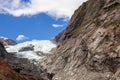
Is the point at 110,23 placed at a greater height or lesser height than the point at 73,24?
lesser

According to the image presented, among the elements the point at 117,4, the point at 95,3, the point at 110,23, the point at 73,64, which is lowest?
the point at 73,64

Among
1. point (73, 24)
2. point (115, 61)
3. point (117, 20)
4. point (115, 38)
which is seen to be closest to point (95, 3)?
point (73, 24)

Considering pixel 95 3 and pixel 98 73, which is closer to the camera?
pixel 98 73

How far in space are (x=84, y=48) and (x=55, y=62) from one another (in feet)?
98.3

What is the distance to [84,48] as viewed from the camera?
5536 inches

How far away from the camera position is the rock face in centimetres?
11781

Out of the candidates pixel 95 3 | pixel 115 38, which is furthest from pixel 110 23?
pixel 95 3

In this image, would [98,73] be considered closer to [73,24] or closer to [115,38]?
[115,38]

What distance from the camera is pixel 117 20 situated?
456 ft

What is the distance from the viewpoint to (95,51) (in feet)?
418

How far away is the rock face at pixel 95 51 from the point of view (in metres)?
118

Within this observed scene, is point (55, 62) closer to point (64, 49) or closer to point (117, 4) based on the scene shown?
point (64, 49)

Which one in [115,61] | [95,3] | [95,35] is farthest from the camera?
[95,3]

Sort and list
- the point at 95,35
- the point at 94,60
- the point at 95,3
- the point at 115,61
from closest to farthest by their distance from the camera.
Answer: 1. the point at 115,61
2. the point at 94,60
3. the point at 95,35
4. the point at 95,3
